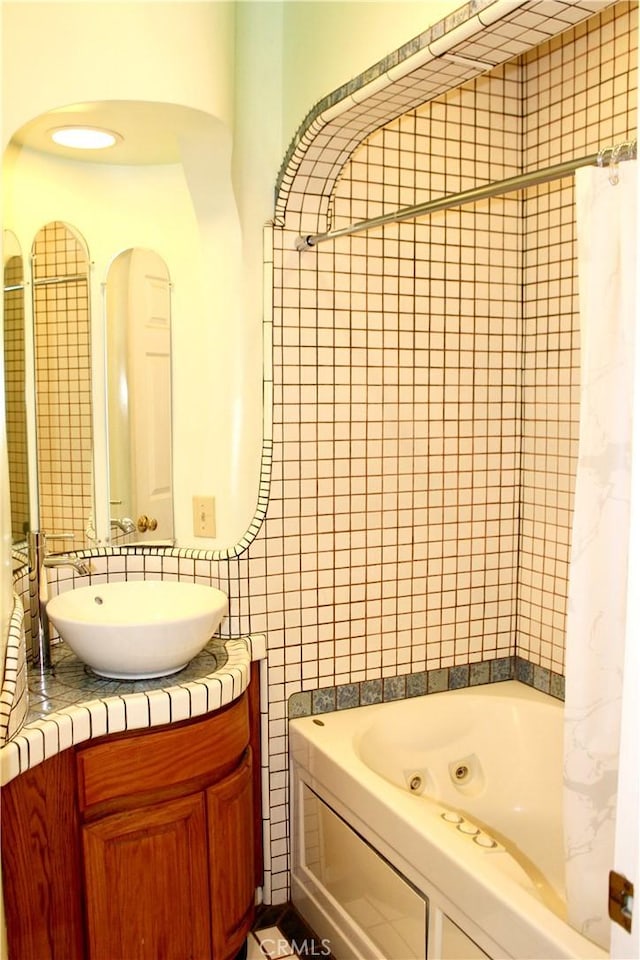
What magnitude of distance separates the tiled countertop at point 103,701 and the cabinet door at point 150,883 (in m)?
0.23

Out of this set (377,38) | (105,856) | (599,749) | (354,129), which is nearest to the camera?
(599,749)

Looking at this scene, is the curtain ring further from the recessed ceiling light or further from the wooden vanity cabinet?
the wooden vanity cabinet

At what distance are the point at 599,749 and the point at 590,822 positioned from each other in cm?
15

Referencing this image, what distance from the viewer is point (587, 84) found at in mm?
2473

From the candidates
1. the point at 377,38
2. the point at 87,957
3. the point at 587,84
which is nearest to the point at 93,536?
the point at 87,957

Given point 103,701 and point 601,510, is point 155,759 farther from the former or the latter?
point 601,510

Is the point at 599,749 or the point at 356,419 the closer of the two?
the point at 599,749

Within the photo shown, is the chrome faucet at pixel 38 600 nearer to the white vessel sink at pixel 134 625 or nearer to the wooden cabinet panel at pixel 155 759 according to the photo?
the white vessel sink at pixel 134 625

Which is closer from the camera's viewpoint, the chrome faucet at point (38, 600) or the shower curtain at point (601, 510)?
the shower curtain at point (601, 510)

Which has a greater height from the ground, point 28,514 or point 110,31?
point 110,31

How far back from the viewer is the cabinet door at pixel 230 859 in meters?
2.12

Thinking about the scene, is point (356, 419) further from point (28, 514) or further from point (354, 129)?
point (28, 514)

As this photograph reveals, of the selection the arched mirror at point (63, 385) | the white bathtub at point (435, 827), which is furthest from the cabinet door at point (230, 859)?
the arched mirror at point (63, 385)

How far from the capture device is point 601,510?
146cm
